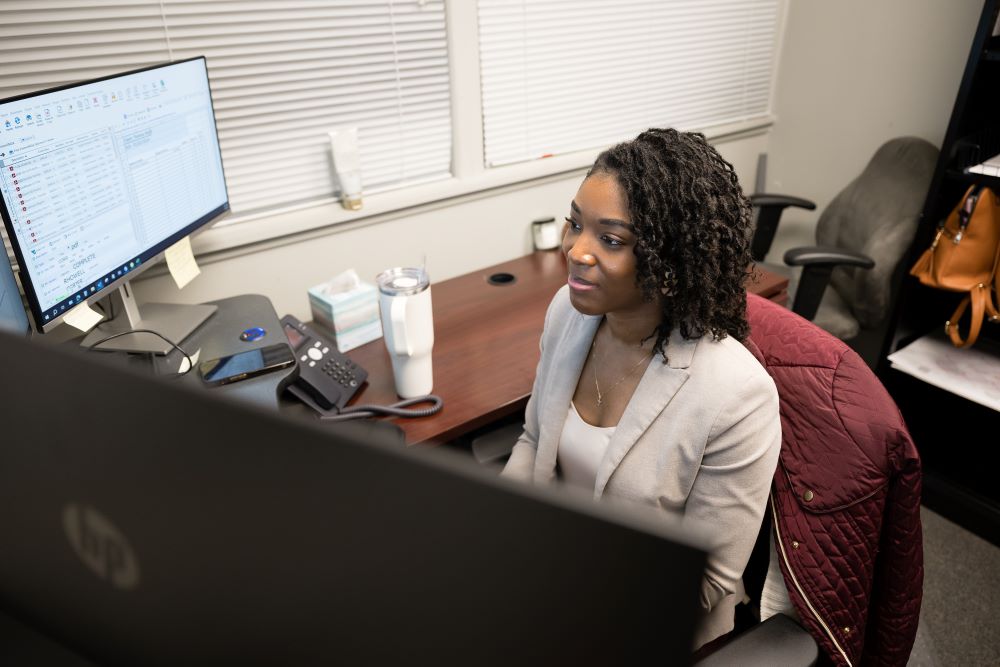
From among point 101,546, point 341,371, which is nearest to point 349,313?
point 341,371

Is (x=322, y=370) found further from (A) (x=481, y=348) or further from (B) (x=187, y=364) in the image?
(A) (x=481, y=348)

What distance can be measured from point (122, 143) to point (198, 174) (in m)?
0.22

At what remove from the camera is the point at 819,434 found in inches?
39.0

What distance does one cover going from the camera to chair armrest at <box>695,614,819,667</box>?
0.86 metres

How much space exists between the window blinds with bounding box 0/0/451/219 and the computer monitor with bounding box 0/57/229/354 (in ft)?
0.63

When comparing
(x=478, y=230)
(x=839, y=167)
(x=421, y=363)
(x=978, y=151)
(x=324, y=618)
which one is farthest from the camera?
(x=839, y=167)

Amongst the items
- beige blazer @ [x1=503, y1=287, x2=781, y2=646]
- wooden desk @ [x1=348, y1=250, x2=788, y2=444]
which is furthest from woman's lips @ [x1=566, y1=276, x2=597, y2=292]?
wooden desk @ [x1=348, y1=250, x2=788, y2=444]

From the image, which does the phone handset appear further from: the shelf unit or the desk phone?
the shelf unit

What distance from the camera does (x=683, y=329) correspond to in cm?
108

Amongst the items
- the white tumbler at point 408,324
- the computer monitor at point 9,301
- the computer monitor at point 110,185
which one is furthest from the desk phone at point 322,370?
the computer monitor at point 9,301

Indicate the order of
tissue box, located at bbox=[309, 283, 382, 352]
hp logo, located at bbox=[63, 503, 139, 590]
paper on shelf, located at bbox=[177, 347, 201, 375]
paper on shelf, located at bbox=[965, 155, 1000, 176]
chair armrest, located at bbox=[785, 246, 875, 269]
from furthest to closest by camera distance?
chair armrest, located at bbox=[785, 246, 875, 269], paper on shelf, located at bbox=[965, 155, 1000, 176], tissue box, located at bbox=[309, 283, 382, 352], paper on shelf, located at bbox=[177, 347, 201, 375], hp logo, located at bbox=[63, 503, 139, 590]

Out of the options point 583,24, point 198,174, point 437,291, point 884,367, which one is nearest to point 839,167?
point 884,367

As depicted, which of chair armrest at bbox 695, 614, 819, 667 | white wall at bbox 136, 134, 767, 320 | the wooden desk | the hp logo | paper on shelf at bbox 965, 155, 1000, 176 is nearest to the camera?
the hp logo

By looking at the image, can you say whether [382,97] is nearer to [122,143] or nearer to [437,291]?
[437,291]
